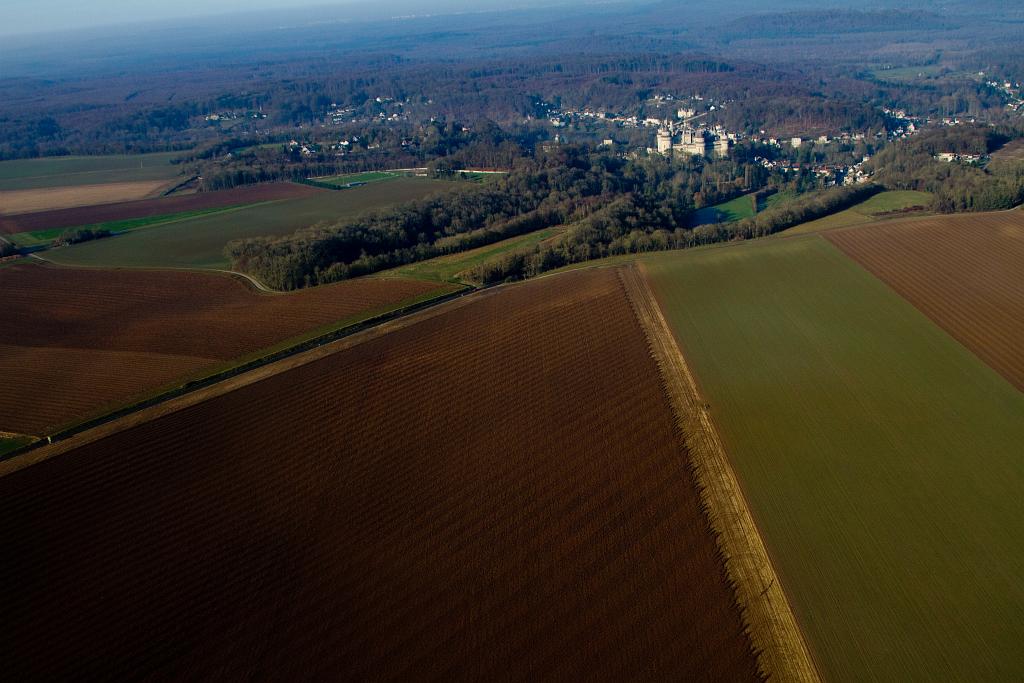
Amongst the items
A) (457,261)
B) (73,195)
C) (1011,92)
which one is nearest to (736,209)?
(457,261)

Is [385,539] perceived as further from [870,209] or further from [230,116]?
[230,116]

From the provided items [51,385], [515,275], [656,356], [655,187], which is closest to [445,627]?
[656,356]

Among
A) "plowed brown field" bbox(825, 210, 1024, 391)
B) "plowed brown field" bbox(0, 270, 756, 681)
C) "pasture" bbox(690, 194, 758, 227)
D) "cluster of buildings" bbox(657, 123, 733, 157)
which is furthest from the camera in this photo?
"cluster of buildings" bbox(657, 123, 733, 157)

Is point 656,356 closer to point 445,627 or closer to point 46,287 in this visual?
point 445,627

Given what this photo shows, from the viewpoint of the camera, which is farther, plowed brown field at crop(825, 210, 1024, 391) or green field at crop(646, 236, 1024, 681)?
plowed brown field at crop(825, 210, 1024, 391)

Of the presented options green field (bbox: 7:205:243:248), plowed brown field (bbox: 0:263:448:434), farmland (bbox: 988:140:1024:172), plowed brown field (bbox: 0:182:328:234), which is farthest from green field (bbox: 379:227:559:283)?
farmland (bbox: 988:140:1024:172)

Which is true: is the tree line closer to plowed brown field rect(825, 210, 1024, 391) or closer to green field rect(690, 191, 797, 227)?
green field rect(690, 191, 797, 227)
